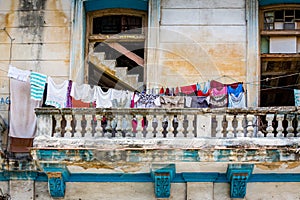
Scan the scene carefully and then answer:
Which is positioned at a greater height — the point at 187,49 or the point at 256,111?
the point at 187,49

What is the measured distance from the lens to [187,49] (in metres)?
17.7

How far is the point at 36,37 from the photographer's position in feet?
59.0

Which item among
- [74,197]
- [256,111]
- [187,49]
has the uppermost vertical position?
[187,49]

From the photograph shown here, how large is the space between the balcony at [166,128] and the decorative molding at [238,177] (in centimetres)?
44

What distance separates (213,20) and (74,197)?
4467 mm

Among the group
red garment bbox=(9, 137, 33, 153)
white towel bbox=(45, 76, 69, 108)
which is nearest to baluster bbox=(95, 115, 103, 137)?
white towel bbox=(45, 76, 69, 108)

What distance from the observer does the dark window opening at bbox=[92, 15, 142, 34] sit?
18.5 m

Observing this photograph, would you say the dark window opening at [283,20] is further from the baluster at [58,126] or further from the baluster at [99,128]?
the baluster at [58,126]

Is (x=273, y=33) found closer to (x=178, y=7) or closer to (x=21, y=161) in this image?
(x=178, y=7)

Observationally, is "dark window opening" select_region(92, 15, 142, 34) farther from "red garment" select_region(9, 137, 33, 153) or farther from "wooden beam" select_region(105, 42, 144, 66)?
"red garment" select_region(9, 137, 33, 153)

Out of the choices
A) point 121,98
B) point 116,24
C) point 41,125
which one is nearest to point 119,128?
point 121,98

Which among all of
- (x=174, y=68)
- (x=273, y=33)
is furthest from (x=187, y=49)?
(x=273, y=33)

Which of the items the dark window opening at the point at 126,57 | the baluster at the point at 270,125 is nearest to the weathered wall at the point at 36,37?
the dark window opening at the point at 126,57

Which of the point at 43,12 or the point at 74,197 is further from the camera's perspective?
the point at 43,12
